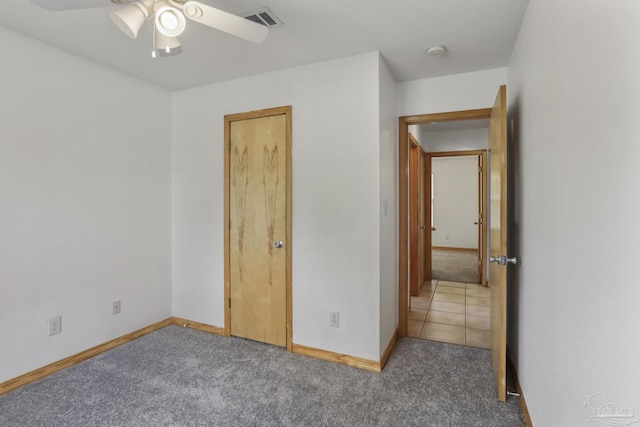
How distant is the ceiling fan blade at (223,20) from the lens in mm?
1422

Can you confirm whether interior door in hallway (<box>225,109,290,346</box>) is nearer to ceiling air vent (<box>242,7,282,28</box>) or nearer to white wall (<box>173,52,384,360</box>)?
white wall (<box>173,52,384,360</box>)

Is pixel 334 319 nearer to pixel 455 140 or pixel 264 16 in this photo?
pixel 264 16

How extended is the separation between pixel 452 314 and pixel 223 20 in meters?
3.54

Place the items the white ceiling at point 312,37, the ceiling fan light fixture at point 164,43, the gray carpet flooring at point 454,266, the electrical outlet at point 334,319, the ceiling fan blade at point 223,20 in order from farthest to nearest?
the gray carpet flooring at point 454,266, the electrical outlet at point 334,319, the white ceiling at point 312,37, the ceiling fan light fixture at point 164,43, the ceiling fan blade at point 223,20

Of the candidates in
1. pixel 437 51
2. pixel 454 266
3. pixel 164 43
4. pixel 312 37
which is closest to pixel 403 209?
pixel 437 51

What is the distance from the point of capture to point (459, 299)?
4.24m

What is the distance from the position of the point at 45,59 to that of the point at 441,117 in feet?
10.1

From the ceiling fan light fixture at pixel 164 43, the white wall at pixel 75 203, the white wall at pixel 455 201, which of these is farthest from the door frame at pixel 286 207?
the white wall at pixel 455 201

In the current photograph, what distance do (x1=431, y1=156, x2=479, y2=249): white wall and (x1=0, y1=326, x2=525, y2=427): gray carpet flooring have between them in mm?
5743

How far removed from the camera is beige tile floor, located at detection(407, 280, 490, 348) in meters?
3.08

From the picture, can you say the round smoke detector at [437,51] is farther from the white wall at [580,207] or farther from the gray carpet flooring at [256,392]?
the gray carpet flooring at [256,392]

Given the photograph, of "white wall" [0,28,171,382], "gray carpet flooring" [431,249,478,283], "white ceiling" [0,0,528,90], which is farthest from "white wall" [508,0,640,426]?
"gray carpet flooring" [431,249,478,283]

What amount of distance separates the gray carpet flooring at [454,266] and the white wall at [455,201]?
15.4 inches

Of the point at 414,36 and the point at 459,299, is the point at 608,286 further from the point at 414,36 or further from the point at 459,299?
the point at 459,299
